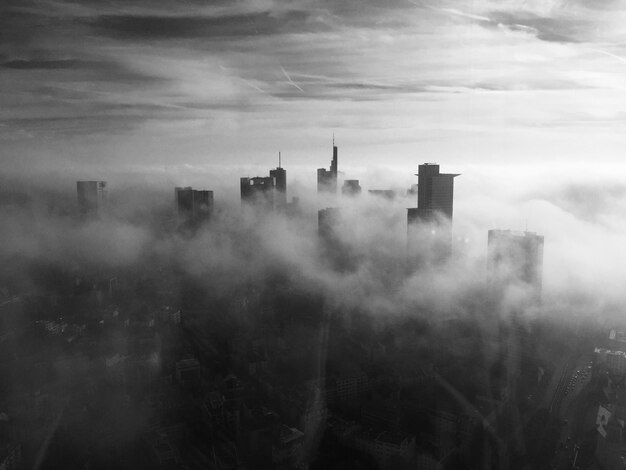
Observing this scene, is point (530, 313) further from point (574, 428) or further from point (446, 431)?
point (446, 431)

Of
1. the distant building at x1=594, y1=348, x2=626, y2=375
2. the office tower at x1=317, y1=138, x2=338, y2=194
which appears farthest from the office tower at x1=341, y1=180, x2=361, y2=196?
the distant building at x1=594, y1=348, x2=626, y2=375

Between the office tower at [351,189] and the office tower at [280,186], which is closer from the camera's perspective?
the office tower at [280,186]

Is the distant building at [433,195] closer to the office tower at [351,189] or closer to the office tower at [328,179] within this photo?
the office tower at [351,189]

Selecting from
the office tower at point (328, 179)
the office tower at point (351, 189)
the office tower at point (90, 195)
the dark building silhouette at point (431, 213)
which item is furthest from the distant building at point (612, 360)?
the office tower at point (90, 195)

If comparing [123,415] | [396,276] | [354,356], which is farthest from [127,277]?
[396,276]

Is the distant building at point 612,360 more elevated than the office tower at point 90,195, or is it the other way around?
the office tower at point 90,195

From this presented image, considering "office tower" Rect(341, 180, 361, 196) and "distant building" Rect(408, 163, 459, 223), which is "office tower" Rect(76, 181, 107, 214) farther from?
"distant building" Rect(408, 163, 459, 223)
